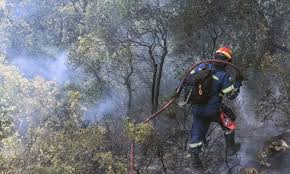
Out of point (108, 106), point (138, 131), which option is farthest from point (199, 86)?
point (108, 106)

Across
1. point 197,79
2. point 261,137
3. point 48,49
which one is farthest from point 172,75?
point 197,79

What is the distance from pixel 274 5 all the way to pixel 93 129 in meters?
6.60

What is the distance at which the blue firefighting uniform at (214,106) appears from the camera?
296 inches

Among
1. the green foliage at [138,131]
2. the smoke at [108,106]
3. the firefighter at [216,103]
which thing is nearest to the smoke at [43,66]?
the smoke at [108,106]

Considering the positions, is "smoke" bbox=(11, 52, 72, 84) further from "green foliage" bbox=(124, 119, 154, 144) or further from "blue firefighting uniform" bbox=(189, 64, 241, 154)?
"green foliage" bbox=(124, 119, 154, 144)

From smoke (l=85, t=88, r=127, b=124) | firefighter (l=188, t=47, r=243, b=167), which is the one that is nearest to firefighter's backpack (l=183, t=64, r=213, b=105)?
firefighter (l=188, t=47, r=243, b=167)

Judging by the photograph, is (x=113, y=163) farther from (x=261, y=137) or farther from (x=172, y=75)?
(x=172, y=75)

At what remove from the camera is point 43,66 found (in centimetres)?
2569

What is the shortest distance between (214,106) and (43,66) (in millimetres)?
19266

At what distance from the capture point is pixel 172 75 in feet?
60.2

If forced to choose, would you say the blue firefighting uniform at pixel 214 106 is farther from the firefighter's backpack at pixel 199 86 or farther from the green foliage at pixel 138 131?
the green foliage at pixel 138 131

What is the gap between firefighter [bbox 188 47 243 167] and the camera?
296 inches

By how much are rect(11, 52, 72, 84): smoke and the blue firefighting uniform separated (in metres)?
15.2

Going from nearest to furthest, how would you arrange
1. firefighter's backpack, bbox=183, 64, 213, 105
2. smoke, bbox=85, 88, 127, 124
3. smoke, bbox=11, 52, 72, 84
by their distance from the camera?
firefighter's backpack, bbox=183, 64, 213, 105, smoke, bbox=85, 88, 127, 124, smoke, bbox=11, 52, 72, 84
